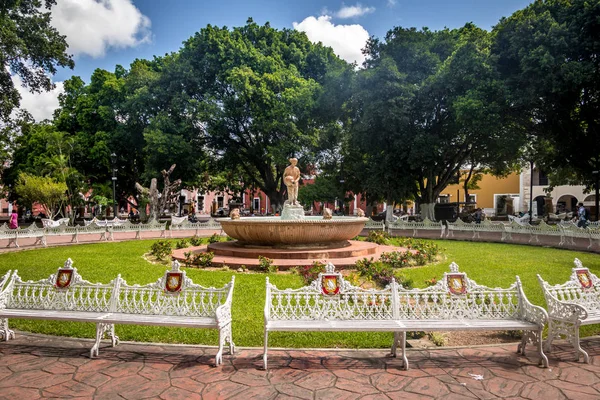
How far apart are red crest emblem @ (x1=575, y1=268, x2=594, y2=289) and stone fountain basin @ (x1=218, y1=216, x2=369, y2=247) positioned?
650 centimetres

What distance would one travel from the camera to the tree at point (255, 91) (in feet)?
80.9

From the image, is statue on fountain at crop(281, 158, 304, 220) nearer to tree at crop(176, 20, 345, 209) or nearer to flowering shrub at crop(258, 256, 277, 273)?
flowering shrub at crop(258, 256, 277, 273)

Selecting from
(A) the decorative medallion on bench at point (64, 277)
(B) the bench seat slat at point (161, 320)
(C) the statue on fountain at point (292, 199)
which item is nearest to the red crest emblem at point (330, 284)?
(B) the bench seat slat at point (161, 320)

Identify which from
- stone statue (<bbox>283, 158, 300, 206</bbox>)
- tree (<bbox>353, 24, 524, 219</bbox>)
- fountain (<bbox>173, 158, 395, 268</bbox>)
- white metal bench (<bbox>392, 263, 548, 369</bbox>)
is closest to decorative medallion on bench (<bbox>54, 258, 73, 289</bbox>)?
white metal bench (<bbox>392, 263, 548, 369</bbox>)

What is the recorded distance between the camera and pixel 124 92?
29828 millimetres

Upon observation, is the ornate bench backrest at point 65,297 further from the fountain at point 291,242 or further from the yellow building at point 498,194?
the yellow building at point 498,194

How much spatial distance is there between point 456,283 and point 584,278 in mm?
1716

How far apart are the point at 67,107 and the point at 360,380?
118 feet

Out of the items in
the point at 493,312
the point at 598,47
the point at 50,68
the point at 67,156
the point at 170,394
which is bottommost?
the point at 170,394

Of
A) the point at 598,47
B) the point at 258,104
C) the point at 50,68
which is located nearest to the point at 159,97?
the point at 258,104

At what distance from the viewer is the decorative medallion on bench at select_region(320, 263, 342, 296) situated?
4703 millimetres

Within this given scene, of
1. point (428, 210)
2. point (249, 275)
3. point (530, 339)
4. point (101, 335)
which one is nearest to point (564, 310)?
point (530, 339)

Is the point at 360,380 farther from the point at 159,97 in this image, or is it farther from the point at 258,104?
the point at 159,97

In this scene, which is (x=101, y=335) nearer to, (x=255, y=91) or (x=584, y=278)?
(x=584, y=278)
